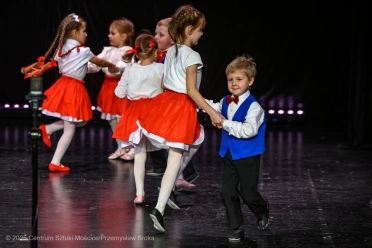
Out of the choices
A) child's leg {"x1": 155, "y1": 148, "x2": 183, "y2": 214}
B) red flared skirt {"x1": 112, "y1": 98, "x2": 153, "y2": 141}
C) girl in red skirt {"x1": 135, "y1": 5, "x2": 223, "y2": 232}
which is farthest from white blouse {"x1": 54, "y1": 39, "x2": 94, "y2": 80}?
child's leg {"x1": 155, "y1": 148, "x2": 183, "y2": 214}

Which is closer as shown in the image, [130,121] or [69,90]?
[130,121]

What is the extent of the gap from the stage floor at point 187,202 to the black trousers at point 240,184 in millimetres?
171

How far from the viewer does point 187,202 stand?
541 centimetres

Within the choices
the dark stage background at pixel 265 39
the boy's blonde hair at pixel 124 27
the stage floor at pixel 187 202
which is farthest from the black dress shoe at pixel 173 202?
the dark stage background at pixel 265 39

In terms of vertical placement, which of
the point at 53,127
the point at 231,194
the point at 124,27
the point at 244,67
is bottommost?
the point at 231,194

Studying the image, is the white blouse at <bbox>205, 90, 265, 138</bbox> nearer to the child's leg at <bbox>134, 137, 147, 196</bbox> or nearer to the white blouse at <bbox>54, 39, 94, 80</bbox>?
the child's leg at <bbox>134, 137, 147, 196</bbox>

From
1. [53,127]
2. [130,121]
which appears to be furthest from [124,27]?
[130,121]

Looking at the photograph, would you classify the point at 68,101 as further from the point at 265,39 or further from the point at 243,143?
the point at 265,39

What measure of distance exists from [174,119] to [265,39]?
616 centimetres

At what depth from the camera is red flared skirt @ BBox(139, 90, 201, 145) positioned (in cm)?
455

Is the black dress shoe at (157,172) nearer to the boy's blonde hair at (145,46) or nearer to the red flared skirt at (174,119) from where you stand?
the boy's blonde hair at (145,46)

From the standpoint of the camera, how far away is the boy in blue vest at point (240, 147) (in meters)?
4.31

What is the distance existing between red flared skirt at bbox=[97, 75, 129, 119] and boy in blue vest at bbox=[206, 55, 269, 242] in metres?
2.99

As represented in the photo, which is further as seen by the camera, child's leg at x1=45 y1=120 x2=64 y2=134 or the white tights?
child's leg at x1=45 y1=120 x2=64 y2=134
